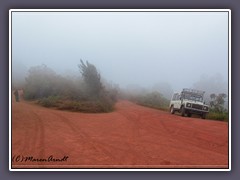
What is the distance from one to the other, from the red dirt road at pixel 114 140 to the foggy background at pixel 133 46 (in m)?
0.64

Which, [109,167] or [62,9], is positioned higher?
[62,9]

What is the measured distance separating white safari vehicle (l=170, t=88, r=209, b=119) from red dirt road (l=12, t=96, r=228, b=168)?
17 cm

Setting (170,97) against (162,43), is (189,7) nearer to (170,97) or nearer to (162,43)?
(162,43)

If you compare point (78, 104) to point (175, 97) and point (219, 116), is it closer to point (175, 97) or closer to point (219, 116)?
point (175, 97)

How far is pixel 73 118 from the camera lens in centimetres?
918

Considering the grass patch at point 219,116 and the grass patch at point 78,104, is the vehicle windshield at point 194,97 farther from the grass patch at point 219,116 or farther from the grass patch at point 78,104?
the grass patch at point 78,104

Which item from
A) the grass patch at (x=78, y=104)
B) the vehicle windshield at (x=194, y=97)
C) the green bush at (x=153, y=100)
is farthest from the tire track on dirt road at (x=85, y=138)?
the vehicle windshield at (x=194, y=97)

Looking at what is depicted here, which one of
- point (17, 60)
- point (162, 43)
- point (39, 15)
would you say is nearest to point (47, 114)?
point (17, 60)

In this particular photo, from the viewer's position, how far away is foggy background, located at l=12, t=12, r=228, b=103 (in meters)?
8.99

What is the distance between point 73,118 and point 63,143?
1.78 ft

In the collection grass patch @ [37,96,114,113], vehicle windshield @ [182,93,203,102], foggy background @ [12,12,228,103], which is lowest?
grass patch @ [37,96,114,113]

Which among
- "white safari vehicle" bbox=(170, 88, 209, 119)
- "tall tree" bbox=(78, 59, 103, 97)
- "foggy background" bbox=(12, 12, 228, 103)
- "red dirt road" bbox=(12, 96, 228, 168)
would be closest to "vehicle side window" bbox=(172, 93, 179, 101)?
"white safari vehicle" bbox=(170, 88, 209, 119)

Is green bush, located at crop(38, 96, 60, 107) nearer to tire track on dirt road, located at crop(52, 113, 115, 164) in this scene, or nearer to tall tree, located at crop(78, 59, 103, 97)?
tire track on dirt road, located at crop(52, 113, 115, 164)

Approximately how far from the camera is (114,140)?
Result: 904 centimetres
